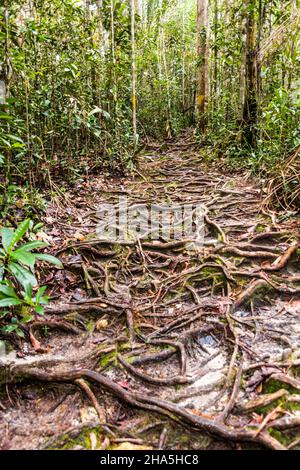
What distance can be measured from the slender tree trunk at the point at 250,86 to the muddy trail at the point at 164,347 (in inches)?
135

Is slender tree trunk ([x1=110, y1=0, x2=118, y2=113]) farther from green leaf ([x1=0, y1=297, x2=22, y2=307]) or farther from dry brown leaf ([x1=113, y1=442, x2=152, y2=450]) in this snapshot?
dry brown leaf ([x1=113, y1=442, x2=152, y2=450])

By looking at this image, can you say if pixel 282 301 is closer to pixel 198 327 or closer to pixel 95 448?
pixel 198 327

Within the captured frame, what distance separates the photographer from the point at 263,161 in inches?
245

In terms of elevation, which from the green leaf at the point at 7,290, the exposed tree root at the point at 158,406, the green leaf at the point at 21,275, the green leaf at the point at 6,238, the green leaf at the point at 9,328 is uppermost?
the green leaf at the point at 6,238

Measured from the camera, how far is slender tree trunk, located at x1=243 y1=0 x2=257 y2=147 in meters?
7.08

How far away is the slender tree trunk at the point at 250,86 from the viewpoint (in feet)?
23.2

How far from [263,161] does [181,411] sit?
16.7ft

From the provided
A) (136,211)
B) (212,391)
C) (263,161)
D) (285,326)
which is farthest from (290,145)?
(212,391)

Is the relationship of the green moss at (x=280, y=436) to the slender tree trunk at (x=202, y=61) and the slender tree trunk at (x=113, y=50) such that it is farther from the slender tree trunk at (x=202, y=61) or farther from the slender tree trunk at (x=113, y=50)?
the slender tree trunk at (x=202, y=61)

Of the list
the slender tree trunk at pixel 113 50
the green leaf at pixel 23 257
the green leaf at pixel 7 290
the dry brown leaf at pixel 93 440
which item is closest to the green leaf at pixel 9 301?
the green leaf at pixel 7 290

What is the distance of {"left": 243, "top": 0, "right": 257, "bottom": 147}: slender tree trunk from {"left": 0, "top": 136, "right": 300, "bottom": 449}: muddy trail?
3436 millimetres

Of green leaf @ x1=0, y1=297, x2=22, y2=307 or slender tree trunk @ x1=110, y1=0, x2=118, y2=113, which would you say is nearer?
green leaf @ x1=0, y1=297, x2=22, y2=307

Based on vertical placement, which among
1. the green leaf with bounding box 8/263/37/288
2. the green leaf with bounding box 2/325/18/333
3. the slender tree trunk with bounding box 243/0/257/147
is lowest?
the green leaf with bounding box 2/325/18/333

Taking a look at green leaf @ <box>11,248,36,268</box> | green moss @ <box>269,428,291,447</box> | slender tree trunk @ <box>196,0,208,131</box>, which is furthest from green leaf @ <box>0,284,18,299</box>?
slender tree trunk @ <box>196,0,208,131</box>
